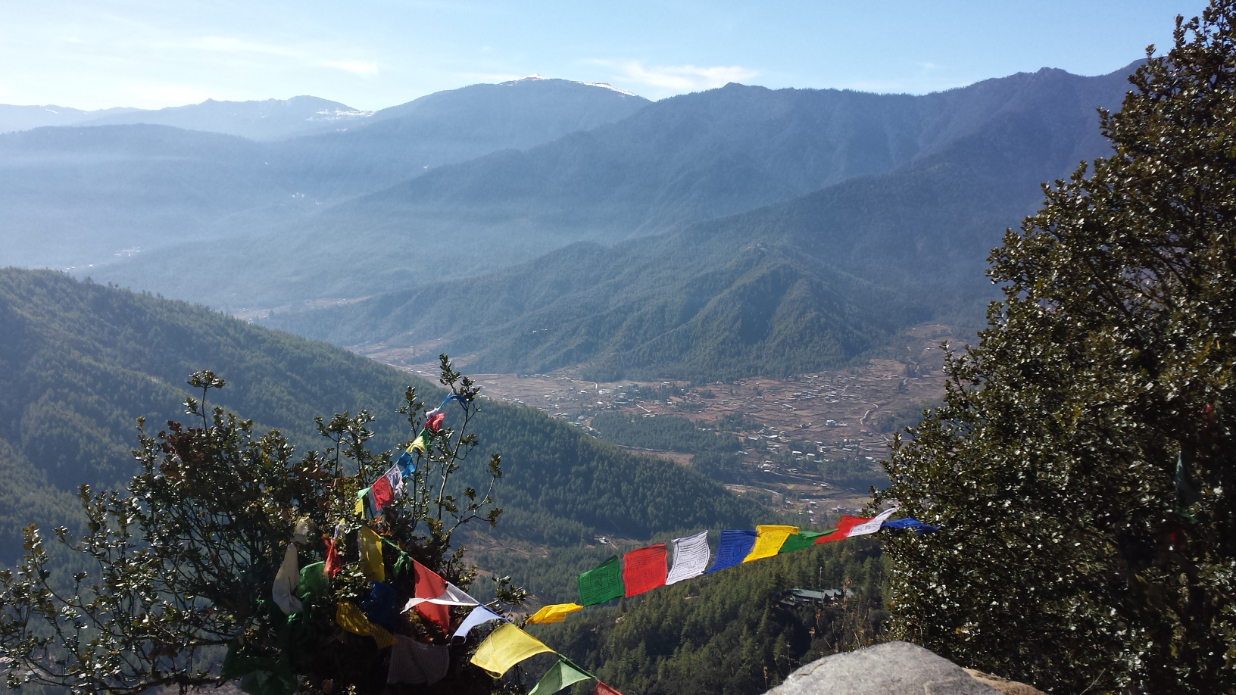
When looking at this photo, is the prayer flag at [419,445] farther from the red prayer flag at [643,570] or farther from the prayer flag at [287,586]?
the prayer flag at [287,586]

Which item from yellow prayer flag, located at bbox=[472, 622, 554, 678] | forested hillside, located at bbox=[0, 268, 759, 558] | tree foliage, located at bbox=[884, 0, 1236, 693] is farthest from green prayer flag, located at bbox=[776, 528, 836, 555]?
forested hillside, located at bbox=[0, 268, 759, 558]

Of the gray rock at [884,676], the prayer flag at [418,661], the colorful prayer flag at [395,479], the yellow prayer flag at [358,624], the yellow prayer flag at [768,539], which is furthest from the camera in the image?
the colorful prayer flag at [395,479]

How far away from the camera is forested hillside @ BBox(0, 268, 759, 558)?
97062mm

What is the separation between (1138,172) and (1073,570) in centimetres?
550

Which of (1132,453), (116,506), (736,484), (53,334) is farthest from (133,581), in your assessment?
(53,334)

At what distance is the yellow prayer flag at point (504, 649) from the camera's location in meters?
6.68

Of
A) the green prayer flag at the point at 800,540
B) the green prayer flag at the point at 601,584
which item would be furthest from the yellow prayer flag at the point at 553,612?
the green prayer flag at the point at 800,540

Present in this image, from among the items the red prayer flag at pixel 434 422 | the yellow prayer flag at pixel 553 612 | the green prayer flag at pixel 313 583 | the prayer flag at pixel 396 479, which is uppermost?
the red prayer flag at pixel 434 422

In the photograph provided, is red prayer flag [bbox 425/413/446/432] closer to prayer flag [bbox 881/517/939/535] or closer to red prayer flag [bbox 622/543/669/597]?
red prayer flag [bbox 622/543/669/597]

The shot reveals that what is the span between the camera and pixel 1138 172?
9.59 m

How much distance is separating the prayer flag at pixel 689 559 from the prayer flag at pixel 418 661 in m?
3.20

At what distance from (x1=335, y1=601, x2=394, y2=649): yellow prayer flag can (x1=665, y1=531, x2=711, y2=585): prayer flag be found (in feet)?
11.9

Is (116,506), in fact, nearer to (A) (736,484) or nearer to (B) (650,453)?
(A) (736,484)

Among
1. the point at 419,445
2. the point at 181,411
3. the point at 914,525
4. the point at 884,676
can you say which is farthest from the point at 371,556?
the point at 181,411
